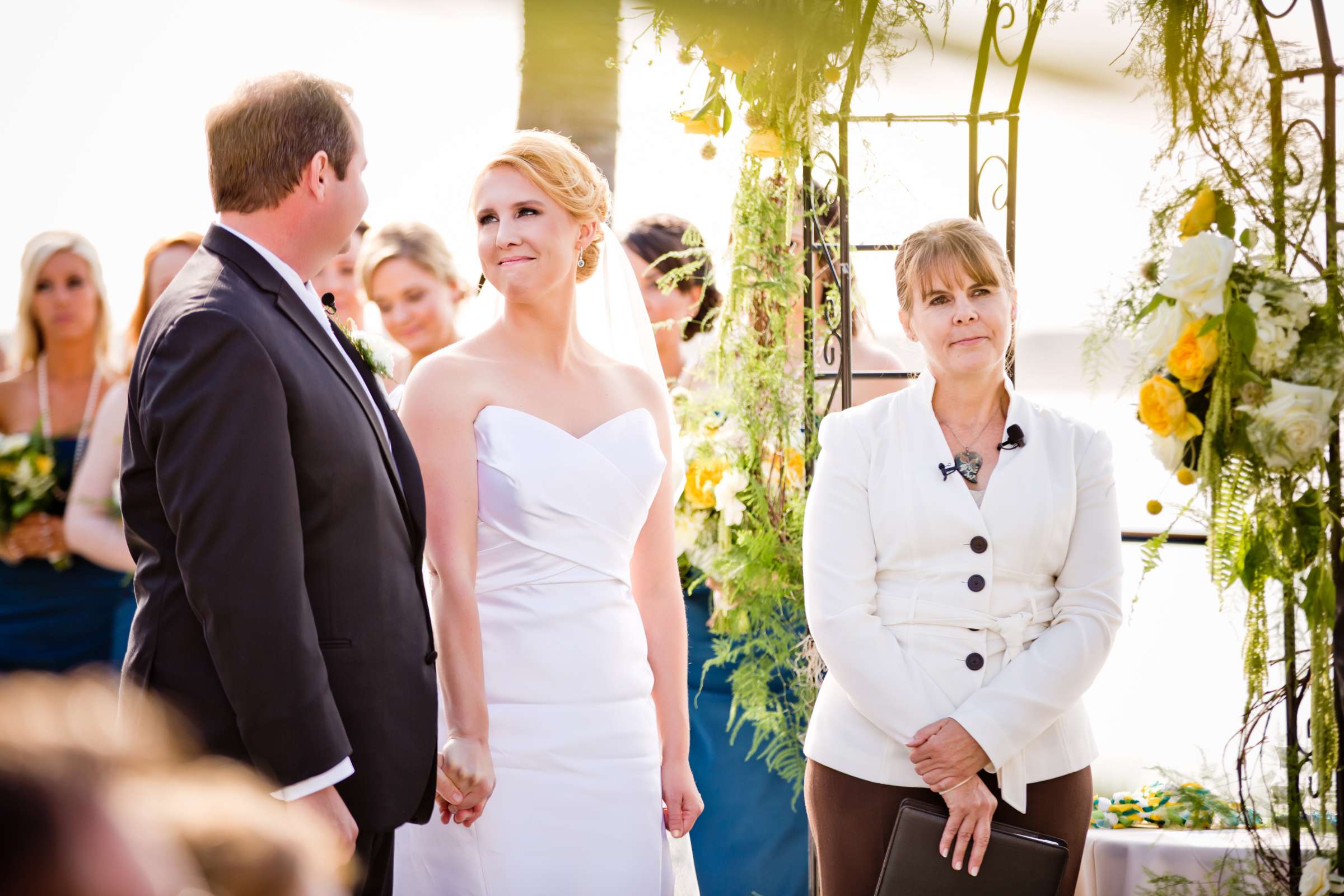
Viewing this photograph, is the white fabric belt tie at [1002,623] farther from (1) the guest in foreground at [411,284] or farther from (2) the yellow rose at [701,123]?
(1) the guest in foreground at [411,284]

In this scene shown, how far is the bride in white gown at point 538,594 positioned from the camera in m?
2.53

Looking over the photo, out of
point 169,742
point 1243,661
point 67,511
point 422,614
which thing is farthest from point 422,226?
point 169,742

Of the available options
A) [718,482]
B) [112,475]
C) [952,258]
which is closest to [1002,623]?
[952,258]

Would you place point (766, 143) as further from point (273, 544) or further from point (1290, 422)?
point (273, 544)

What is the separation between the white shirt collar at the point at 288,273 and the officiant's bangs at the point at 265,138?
0.05m

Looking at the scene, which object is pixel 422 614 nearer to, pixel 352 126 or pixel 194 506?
pixel 194 506

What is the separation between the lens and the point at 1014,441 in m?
2.73

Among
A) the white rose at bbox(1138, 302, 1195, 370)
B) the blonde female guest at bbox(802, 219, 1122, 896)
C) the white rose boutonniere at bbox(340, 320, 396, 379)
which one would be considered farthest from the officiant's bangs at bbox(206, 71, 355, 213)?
the white rose at bbox(1138, 302, 1195, 370)

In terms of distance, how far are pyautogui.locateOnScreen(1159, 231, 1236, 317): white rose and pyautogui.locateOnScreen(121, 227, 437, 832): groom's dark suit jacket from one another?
166 cm

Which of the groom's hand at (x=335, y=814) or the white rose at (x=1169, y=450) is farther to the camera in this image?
the white rose at (x=1169, y=450)

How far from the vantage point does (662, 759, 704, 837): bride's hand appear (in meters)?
2.78

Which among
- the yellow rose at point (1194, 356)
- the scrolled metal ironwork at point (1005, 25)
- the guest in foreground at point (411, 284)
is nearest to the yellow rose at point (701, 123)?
the scrolled metal ironwork at point (1005, 25)

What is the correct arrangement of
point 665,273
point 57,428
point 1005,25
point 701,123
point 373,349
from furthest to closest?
point 665,273
point 57,428
point 701,123
point 1005,25
point 373,349

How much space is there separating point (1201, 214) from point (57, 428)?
153 inches
